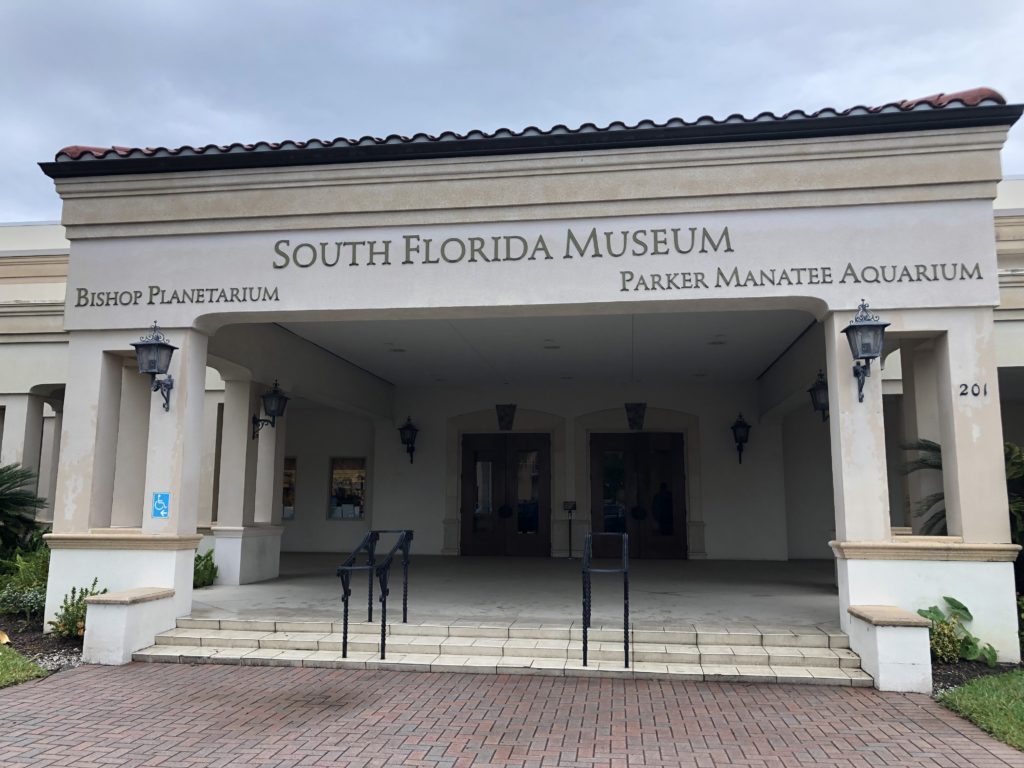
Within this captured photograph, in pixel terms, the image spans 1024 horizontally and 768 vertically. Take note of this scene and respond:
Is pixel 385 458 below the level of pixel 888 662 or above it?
above

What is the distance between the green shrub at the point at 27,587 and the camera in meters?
8.27

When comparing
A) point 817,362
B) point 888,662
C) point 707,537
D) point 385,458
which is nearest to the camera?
point 888,662

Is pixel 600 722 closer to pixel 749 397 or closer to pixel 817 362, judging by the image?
pixel 817 362

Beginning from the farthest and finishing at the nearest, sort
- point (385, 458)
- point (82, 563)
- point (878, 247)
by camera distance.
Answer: point (385, 458) → point (82, 563) → point (878, 247)

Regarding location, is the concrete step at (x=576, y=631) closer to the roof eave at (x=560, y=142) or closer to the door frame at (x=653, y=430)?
the roof eave at (x=560, y=142)

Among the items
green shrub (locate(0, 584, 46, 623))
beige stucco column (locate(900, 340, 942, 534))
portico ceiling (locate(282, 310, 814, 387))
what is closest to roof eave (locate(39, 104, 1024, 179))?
beige stucco column (locate(900, 340, 942, 534))

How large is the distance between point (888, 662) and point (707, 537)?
350 inches

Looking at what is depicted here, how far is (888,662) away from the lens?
6.13 metres

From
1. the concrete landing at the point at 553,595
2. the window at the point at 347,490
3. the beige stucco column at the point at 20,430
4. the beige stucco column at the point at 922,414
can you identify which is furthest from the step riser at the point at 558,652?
the window at the point at 347,490

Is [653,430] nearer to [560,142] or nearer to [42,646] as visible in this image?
[560,142]

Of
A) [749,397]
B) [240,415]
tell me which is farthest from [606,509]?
[240,415]

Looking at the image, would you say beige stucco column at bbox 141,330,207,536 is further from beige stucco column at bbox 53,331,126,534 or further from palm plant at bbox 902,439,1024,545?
palm plant at bbox 902,439,1024,545

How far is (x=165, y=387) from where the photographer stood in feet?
26.3

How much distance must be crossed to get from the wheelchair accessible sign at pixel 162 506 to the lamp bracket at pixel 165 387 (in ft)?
3.00
